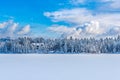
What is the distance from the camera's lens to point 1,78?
18.5 m

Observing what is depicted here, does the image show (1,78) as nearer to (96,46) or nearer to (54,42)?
(96,46)

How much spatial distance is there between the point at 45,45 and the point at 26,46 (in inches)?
367

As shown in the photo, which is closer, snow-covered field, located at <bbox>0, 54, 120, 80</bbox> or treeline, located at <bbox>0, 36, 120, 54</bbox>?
snow-covered field, located at <bbox>0, 54, 120, 80</bbox>

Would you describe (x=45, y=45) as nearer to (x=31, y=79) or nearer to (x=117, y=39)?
(x=117, y=39)

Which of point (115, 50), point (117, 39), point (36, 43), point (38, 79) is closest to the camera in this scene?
point (38, 79)

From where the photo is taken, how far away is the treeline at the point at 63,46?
338ft

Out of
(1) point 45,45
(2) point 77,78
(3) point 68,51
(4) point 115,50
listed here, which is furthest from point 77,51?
(2) point 77,78

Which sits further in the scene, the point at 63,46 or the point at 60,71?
the point at 63,46

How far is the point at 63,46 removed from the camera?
349ft

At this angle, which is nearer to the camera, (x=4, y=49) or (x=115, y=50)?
(x=115, y=50)

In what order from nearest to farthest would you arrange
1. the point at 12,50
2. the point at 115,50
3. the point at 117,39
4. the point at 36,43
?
the point at 115,50 → the point at 12,50 → the point at 117,39 → the point at 36,43

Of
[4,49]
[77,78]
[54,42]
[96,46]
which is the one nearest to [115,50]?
[96,46]

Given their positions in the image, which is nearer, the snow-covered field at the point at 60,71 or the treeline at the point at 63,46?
the snow-covered field at the point at 60,71

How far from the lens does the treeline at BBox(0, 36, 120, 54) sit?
338ft
